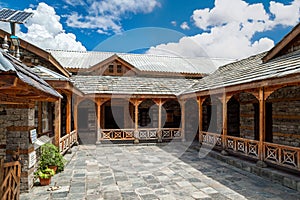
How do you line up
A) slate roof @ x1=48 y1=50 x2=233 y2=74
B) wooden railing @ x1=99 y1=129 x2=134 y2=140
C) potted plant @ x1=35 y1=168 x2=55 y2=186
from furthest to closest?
slate roof @ x1=48 y1=50 x2=233 y2=74, wooden railing @ x1=99 y1=129 x2=134 y2=140, potted plant @ x1=35 y1=168 x2=55 y2=186

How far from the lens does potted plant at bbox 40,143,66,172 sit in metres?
6.69

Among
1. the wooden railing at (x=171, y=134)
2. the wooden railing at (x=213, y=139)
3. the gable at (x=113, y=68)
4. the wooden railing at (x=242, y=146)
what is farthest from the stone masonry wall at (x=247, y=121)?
the gable at (x=113, y=68)

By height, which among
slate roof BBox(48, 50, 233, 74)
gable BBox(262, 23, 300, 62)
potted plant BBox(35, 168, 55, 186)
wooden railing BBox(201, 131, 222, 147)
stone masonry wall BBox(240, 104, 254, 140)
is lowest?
potted plant BBox(35, 168, 55, 186)

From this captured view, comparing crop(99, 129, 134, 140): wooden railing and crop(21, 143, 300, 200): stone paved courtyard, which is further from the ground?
crop(99, 129, 134, 140): wooden railing

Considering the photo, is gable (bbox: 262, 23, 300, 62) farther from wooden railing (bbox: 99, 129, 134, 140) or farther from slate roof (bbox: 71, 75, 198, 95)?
wooden railing (bbox: 99, 129, 134, 140)

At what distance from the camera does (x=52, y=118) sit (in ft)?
33.8

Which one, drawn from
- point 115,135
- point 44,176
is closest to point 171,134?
point 115,135

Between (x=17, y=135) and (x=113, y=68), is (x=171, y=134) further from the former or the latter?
(x=17, y=135)

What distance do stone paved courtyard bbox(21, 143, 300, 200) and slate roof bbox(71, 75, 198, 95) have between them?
4.28 meters

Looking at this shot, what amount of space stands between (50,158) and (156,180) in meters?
3.05

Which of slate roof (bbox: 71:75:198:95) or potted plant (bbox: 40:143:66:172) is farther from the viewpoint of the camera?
slate roof (bbox: 71:75:198:95)

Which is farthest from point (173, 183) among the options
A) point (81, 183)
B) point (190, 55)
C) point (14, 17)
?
point (190, 55)

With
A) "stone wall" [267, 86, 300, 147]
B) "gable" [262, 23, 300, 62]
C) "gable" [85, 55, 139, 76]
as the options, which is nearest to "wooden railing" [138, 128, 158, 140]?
"gable" [85, 55, 139, 76]

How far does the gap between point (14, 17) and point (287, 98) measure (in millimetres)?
9637
